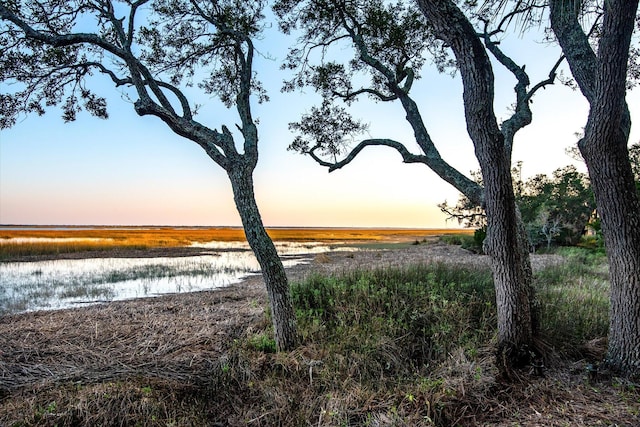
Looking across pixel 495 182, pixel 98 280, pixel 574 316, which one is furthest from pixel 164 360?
pixel 98 280

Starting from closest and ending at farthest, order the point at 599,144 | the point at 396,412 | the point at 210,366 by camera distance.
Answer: the point at 396,412 → the point at 599,144 → the point at 210,366

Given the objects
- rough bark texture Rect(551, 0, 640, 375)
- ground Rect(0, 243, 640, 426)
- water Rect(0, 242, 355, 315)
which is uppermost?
rough bark texture Rect(551, 0, 640, 375)

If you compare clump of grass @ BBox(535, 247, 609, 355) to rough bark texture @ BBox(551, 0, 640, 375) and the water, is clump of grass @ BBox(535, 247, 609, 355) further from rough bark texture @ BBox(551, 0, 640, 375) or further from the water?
the water

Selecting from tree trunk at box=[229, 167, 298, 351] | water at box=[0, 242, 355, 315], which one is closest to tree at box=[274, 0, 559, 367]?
tree trunk at box=[229, 167, 298, 351]

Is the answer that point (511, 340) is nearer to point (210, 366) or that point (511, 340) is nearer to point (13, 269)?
point (210, 366)

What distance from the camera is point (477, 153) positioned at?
483 cm

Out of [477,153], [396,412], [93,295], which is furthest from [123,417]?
[93,295]

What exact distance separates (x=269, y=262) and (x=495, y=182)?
328 cm

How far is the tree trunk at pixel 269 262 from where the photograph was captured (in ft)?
18.5

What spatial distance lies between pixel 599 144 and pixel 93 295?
495 inches

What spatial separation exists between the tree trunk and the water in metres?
7.05

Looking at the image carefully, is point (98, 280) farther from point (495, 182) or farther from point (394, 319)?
point (495, 182)

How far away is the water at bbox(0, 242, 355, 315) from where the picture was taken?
10.7 metres

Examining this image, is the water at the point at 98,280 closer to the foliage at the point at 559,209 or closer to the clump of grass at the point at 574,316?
the clump of grass at the point at 574,316
